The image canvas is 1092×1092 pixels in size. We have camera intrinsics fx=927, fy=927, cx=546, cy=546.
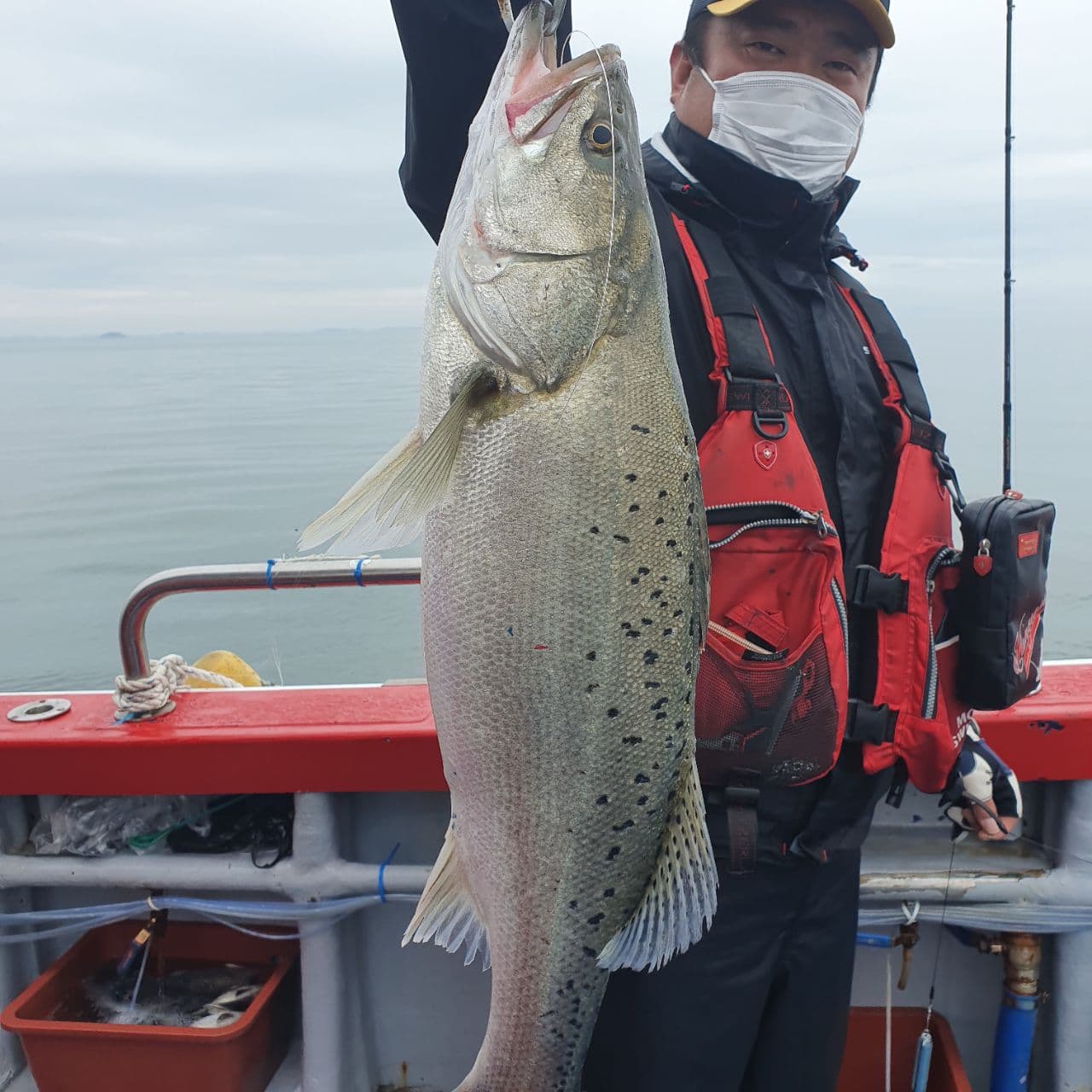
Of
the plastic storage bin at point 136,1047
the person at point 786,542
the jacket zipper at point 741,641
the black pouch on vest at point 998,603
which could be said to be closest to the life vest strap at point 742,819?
the person at point 786,542

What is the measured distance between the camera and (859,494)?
192 cm

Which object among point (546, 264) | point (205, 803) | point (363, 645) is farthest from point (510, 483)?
point (363, 645)

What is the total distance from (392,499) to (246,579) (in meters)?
1.33

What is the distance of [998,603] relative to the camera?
1961mm

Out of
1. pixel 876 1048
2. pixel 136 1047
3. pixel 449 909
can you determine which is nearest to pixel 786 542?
pixel 449 909

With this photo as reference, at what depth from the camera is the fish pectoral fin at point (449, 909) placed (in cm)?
151

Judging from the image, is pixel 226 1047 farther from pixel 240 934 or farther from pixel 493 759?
pixel 493 759

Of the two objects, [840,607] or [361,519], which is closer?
[361,519]

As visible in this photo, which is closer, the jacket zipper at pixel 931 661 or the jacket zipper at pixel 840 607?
the jacket zipper at pixel 840 607

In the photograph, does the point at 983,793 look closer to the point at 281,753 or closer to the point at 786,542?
the point at 786,542

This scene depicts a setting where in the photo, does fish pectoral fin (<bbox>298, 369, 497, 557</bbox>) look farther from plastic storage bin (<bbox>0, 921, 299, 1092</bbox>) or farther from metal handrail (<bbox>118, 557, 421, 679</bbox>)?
plastic storage bin (<bbox>0, 921, 299, 1092</bbox>)

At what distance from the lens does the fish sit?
4.38ft

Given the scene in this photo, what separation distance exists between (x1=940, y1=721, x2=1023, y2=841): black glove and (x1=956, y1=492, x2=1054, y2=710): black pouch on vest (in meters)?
0.20

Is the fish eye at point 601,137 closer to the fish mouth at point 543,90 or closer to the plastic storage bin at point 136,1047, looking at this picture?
the fish mouth at point 543,90
